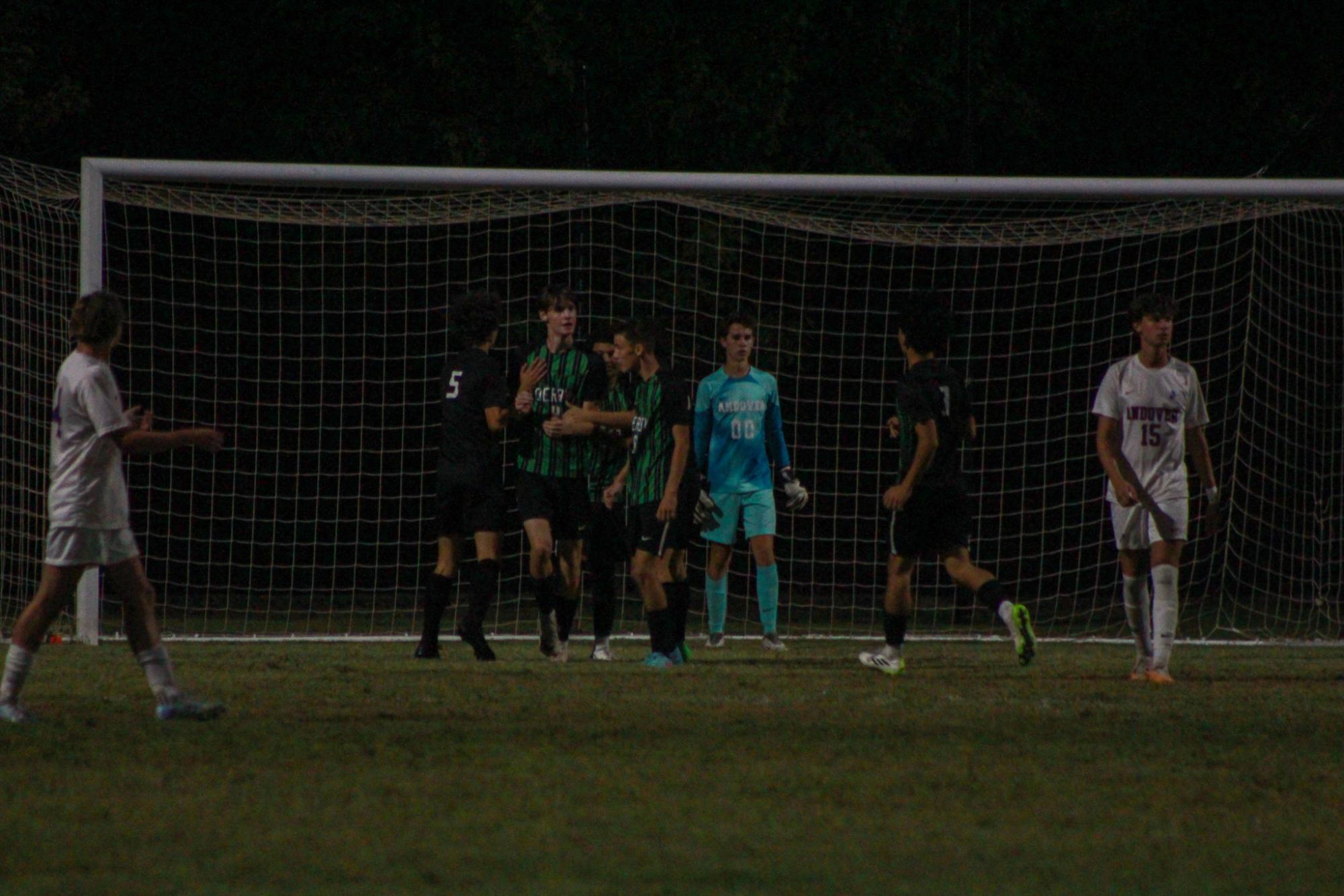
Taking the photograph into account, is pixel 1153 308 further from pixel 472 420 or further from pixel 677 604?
pixel 472 420

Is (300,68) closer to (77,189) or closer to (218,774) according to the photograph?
(77,189)

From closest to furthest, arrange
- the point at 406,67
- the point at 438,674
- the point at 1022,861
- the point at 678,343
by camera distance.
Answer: the point at 1022,861 < the point at 438,674 < the point at 678,343 < the point at 406,67

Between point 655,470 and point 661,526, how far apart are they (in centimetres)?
35

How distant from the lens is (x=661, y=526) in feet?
34.2

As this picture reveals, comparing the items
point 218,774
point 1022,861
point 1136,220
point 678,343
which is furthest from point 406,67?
point 1022,861

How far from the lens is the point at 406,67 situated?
22750mm

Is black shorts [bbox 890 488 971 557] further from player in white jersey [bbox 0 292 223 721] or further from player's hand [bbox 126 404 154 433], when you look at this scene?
player's hand [bbox 126 404 154 433]

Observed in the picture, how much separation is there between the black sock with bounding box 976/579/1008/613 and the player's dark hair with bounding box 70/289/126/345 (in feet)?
16.6

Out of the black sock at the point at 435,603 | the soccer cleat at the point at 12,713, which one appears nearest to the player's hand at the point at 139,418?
the soccer cleat at the point at 12,713

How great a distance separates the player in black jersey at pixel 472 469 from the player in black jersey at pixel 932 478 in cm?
208

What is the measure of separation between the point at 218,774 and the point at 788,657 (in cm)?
609

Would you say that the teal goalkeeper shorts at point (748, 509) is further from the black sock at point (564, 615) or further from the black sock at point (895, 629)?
the black sock at point (895, 629)

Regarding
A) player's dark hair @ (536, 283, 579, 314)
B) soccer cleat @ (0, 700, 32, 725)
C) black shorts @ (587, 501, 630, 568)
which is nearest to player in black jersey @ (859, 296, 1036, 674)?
black shorts @ (587, 501, 630, 568)

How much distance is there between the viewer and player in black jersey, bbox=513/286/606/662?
10695 mm
